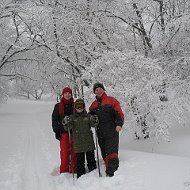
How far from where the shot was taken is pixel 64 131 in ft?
23.3

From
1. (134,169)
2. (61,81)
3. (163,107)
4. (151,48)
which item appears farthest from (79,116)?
(61,81)

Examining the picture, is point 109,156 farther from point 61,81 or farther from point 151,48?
point 61,81

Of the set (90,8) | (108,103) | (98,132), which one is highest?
(90,8)

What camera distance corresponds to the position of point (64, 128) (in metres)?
6.74

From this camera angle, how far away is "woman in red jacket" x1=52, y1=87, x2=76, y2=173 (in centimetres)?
702

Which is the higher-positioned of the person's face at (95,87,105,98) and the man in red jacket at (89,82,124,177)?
the person's face at (95,87,105,98)

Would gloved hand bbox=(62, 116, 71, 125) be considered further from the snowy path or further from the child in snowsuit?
the snowy path

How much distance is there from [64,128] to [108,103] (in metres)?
1.03

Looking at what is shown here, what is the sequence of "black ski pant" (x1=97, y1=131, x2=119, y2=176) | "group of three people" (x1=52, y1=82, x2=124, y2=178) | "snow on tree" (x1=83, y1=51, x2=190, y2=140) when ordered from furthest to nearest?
"snow on tree" (x1=83, y1=51, x2=190, y2=140) → "group of three people" (x1=52, y1=82, x2=124, y2=178) → "black ski pant" (x1=97, y1=131, x2=119, y2=176)

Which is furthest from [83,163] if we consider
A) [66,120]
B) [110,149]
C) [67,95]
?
[67,95]

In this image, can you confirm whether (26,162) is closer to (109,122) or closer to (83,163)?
(83,163)

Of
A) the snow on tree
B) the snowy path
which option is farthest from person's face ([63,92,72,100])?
the snow on tree

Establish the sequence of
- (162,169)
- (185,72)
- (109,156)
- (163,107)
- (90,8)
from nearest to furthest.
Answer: (162,169), (109,156), (163,107), (185,72), (90,8)

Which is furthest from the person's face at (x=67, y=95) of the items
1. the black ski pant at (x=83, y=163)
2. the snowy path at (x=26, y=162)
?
the snowy path at (x=26, y=162)
